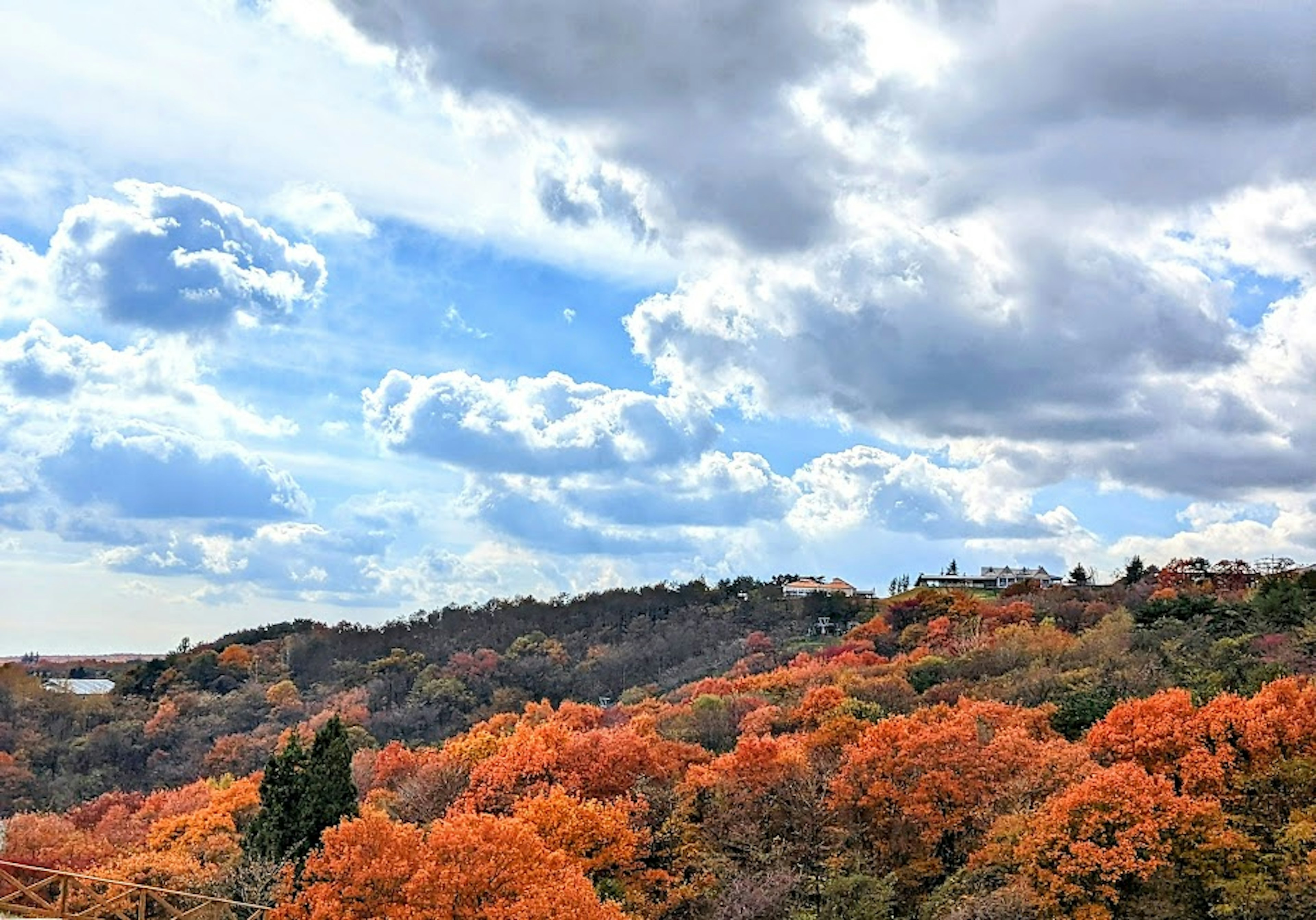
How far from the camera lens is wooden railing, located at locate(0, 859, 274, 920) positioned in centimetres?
2630

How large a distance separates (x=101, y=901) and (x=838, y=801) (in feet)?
76.8

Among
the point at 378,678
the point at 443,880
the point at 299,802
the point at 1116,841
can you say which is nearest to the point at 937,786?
the point at 1116,841

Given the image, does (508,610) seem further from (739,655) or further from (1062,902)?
(1062,902)

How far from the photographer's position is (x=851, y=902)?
33.8m

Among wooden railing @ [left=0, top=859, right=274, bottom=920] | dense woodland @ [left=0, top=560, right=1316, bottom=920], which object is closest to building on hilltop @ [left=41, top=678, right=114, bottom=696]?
dense woodland @ [left=0, top=560, right=1316, bottom=920]

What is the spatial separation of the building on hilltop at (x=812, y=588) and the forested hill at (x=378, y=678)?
5164 millimetres

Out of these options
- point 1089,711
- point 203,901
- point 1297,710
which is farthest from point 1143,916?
point 203,901

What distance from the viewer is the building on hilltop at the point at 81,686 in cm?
11244

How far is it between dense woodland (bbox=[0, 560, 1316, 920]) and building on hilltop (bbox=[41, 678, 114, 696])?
1426 inches

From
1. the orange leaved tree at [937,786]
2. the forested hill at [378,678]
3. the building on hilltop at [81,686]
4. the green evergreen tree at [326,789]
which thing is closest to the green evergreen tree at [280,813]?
the green evergreen tree at [326,789]

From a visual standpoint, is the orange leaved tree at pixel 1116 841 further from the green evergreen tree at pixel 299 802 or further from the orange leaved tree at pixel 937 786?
the green evergreen tree at pixel 299 802

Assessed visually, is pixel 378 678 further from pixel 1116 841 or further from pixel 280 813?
pixel 1116 841

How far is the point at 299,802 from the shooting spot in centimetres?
3962

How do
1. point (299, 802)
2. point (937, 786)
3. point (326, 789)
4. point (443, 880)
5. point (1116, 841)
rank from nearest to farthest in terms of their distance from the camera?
point (443, 880) < point (1116, 841) < point (937, 786) < point (299, 802) < point (326, 789)
